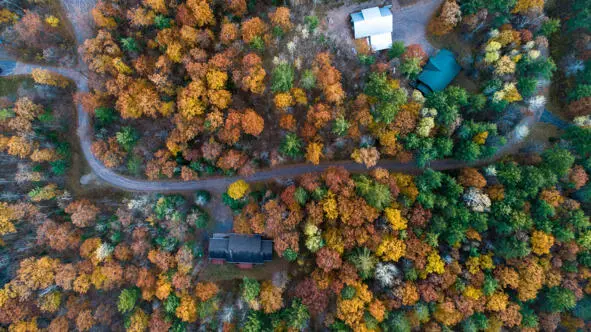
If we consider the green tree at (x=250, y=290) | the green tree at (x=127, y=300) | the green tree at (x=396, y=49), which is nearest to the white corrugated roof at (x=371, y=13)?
the green tree at (x=396, y=49)

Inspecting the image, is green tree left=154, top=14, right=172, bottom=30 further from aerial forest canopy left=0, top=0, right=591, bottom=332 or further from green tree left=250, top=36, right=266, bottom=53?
green tree left=250, top=36, right=266, bottom=53

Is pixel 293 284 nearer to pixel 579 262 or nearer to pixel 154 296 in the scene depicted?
pixel 154 296

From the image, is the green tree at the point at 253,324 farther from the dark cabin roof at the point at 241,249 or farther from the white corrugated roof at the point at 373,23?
the white corrugated roof at the point at 373,23

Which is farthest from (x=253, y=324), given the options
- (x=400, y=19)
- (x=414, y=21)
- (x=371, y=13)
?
(x=414, y=21)

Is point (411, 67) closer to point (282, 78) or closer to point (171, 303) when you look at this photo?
point (282, 78)

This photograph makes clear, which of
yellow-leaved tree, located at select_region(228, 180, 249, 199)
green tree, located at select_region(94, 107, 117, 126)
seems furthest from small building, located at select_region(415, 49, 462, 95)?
green tree, located at select_region(94, 107, 117, 126)

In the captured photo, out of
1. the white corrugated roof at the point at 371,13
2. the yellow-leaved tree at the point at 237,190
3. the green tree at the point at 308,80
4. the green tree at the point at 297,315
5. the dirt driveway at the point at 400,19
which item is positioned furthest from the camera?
the dirt driveway at the point at 400,19
